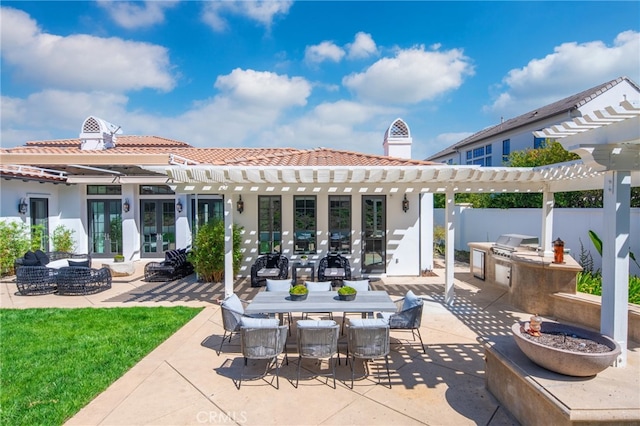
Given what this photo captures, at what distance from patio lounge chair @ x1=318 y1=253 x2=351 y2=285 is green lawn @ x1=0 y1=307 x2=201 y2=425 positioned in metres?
3.63

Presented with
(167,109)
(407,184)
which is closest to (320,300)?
(407,184)

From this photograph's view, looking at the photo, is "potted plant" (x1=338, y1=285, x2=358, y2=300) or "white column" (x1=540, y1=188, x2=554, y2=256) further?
"white column" (x1=540, y1=188, x2=554, y2=256)

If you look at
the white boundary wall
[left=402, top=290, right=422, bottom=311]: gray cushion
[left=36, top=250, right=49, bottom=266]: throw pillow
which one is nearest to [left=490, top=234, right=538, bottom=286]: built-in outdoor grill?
the white boundary wall

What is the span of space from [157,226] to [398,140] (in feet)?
36.5

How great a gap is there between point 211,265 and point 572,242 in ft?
38.5

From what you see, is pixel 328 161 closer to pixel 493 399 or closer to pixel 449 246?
pixel 449 246

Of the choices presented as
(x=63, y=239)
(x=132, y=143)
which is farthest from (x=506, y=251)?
(x=132, y=143)

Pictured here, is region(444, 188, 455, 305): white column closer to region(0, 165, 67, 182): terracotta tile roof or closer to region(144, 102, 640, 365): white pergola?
region(144, 102, 640, 365): white pergola

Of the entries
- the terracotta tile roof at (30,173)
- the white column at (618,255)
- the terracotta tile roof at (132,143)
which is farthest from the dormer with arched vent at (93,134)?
the white column at (618,255)

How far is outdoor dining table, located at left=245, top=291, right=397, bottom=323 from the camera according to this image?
5.41 meters

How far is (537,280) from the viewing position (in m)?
7.58

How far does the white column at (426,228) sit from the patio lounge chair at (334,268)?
3.17m

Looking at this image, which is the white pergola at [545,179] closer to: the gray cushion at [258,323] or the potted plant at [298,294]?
the potted plant at [298,294]

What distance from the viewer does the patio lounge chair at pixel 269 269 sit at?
370 inches
